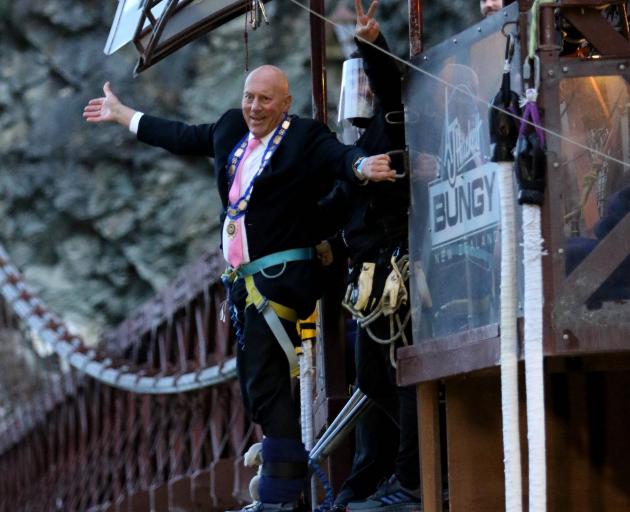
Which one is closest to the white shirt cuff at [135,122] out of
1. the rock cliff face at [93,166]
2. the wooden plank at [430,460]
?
the wooden plank at [430,460]

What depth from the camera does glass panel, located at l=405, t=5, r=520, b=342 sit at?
459 cm

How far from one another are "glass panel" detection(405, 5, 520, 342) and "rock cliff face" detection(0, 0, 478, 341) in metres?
14.5

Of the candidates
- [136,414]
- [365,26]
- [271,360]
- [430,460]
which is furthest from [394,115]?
[136,414]

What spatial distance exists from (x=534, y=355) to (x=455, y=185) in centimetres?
87

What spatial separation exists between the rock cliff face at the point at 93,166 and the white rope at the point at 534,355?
1548 centimetres

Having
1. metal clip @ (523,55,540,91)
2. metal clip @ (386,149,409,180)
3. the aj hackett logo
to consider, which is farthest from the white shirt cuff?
metal clip @ (523,55,540,91)

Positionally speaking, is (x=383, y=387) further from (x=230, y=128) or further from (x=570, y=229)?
(x=570, y=229)

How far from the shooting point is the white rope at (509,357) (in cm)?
414

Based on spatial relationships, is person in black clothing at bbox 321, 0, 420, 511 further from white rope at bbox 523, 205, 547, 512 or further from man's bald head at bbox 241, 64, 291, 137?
white rope at bbox 523, 205, 547, 512

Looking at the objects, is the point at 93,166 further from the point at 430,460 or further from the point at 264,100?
the point at 430,460

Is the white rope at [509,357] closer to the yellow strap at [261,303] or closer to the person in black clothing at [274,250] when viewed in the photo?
the person in black clothing at [274,250]

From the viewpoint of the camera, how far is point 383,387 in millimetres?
5527

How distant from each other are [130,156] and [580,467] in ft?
54.5

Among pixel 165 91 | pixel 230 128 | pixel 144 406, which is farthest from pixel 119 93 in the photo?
pixel 230 128
